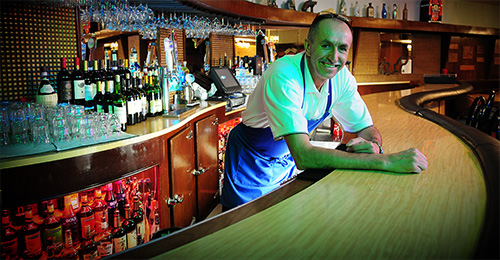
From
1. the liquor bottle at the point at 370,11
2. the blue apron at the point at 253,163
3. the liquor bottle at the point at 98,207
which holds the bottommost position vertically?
the liquor bottle at the point at 98,207

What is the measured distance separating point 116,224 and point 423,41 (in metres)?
8.96

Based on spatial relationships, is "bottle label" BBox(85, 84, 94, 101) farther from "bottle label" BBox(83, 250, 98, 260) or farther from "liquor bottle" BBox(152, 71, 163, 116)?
"bottle label" BBox(83, 250, 98, 260)

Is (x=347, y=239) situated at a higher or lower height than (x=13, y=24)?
lower

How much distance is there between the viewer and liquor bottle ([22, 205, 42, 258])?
2.00 m

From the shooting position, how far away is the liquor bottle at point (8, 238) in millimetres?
1926

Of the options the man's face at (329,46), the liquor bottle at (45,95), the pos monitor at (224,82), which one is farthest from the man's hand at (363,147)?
the pos monitor at (224,82)

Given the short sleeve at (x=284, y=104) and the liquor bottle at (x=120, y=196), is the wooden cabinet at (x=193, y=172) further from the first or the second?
the short sleeve at (x=284, y=104)

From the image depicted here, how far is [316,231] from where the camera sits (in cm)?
99

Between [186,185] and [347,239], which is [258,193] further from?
[347,239]

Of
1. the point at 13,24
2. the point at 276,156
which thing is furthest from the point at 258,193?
the point at 13,24

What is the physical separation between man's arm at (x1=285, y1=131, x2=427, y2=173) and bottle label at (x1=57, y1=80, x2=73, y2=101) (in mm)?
1681

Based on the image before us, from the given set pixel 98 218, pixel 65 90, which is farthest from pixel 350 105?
pixel 65 90

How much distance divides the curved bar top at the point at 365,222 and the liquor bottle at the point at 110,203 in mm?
1363

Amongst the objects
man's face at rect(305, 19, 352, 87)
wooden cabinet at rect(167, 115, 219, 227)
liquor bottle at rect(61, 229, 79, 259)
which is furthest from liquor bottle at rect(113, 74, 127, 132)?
man's face at rect(305, 19, 352, 87)
